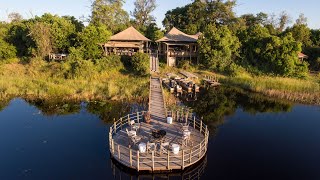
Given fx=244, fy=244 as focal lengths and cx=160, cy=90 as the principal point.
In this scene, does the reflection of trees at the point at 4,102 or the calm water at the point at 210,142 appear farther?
the reflection of trees at the point at 4,102

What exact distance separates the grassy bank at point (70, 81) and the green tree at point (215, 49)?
12059 millimetres

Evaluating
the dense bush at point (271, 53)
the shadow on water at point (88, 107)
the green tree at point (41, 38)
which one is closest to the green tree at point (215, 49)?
the dense bush at point (271, 53)

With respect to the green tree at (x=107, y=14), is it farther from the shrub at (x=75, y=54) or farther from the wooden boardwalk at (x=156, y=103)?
the wooden boardwalk at (x=156, y=103)

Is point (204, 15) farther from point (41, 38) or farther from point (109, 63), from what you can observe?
point (41, 38)

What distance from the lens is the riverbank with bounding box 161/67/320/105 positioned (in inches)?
1243

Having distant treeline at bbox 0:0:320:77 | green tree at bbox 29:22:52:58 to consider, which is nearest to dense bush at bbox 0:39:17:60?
distant treeline at bbox 0:0:320:77

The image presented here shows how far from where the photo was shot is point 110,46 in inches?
1704

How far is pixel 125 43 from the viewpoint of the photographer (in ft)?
146

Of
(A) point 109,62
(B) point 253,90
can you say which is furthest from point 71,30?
(B) point 253,90

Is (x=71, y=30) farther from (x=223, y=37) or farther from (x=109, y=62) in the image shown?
(x=223, y=37)

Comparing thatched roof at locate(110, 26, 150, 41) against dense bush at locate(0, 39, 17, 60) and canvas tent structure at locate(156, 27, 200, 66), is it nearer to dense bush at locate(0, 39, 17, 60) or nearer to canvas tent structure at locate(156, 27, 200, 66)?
canvas tent structure at locate(156, 27, 200, 66)

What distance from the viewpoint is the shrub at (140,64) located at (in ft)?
123

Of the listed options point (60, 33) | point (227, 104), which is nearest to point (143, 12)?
point (60, 33)

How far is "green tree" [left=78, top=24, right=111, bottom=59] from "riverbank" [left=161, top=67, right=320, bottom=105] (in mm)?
11979
